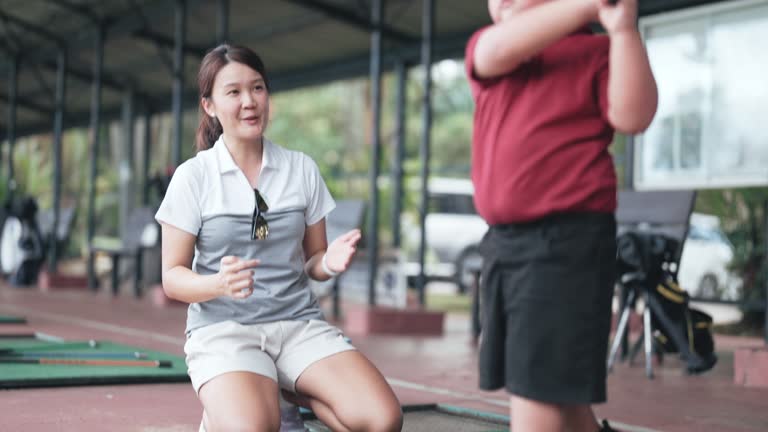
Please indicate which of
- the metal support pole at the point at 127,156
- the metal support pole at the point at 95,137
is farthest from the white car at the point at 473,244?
the metal support pole at the point at 127,156

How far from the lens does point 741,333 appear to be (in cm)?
807

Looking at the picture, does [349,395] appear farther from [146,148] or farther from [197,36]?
[146,148]

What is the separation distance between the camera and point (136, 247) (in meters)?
10.7

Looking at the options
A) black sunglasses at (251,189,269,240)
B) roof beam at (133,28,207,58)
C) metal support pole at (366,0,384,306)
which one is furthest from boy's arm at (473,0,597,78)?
roof beam at (133,28,207,58)

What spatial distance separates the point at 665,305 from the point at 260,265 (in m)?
2.94

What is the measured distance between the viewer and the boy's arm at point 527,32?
1608mm

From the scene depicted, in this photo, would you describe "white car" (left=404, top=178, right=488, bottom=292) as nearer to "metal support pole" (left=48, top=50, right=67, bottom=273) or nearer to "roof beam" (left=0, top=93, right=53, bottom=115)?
"metal support pole" (left=48, top=50, right=67, bottom=273)

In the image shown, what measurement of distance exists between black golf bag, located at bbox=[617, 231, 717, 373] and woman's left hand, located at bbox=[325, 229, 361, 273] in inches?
108

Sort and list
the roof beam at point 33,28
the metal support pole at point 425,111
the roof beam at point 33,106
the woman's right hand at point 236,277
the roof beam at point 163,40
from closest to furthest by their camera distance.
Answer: the woman's right hand at point 236,277 → the metal support pole at point 425,111 → the roof beam at point 163,40 → the roof beam at point 33,28 → the roof beam at point 33,106

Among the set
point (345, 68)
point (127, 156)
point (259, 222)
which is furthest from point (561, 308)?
point (127, 156)

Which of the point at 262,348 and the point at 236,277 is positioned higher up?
the point at 236,277

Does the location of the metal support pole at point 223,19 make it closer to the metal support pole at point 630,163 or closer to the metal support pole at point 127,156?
the metal support pole at point 630,163

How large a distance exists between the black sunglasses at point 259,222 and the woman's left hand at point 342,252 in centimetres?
19

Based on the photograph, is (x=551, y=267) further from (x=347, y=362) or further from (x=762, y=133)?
(x=762, y=133)
